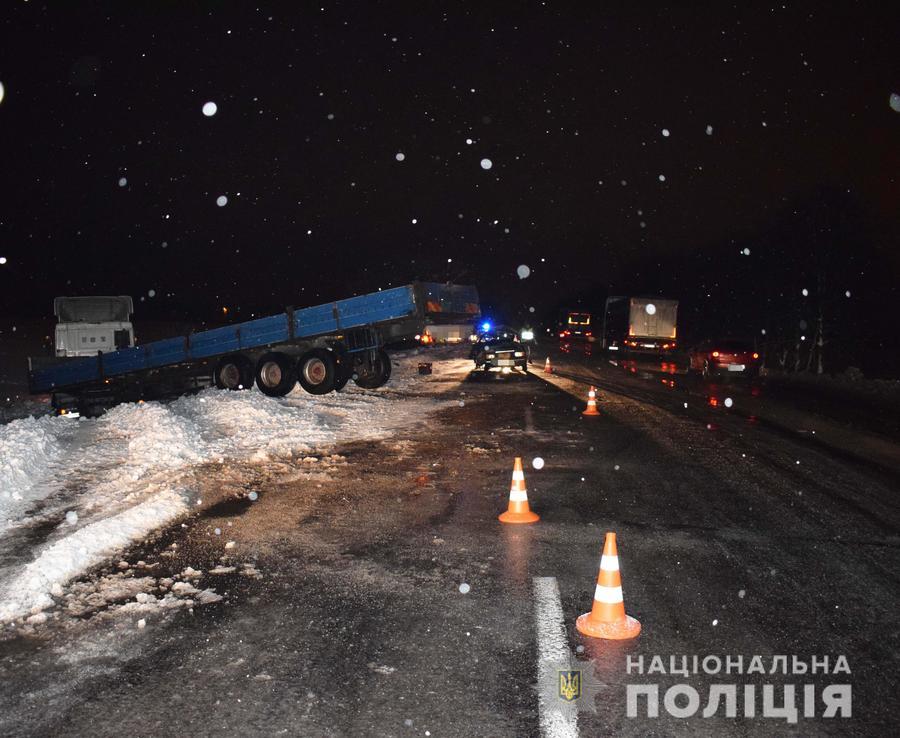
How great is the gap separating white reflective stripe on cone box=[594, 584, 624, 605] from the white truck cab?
1859 cm

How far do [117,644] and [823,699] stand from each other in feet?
13.9

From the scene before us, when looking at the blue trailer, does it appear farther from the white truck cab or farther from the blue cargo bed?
the white truck cab

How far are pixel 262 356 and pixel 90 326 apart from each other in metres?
5.69

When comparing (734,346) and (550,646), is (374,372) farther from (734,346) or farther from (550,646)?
(550,646)

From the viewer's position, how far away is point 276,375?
17.9 meters

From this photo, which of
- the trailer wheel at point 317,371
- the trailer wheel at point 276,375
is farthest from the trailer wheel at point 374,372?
the trailer wheel at point 276,375

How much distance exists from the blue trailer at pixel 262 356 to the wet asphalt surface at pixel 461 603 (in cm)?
792

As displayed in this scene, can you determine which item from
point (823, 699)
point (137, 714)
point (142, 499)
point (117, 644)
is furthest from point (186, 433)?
point (823, 699)

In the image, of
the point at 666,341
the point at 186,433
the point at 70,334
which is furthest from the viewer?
the point at 666,341

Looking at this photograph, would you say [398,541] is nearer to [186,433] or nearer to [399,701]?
[399,701]

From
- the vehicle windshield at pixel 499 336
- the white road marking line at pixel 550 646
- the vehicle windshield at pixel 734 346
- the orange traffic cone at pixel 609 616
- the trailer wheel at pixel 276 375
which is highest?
the vehicle windshield at pixel 499 336

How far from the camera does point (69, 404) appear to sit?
18453mm

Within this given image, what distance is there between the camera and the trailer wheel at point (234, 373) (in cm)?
1814

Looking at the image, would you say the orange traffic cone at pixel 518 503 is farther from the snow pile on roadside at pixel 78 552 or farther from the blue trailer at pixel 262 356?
the blue trailer at pixel 262 356
